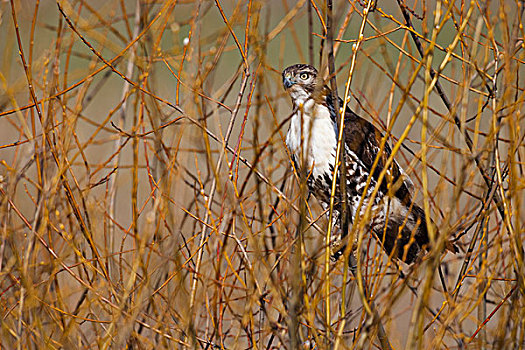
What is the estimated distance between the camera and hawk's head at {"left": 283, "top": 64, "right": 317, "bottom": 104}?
11.4 feet

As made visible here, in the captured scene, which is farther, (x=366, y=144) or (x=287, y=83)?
(x=366, y=144)

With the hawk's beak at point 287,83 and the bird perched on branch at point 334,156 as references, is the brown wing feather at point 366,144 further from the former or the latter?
the hawk's beak at point 287,83

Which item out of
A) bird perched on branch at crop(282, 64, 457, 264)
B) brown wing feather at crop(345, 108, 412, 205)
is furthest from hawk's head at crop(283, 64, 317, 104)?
brown wing feather at crop(345, 108, 412, 205)

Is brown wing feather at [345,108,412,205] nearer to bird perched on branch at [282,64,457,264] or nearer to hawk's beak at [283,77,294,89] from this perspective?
bird perched on branch at [282,64,457,264]

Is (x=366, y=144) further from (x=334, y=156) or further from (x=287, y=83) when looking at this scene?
(x=287, y=83)

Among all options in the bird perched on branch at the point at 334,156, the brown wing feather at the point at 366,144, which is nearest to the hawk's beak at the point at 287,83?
the bird perched on branch at the point at 334,156

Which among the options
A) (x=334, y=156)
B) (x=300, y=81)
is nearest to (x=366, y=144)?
(x=334, y=156)

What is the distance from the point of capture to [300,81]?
349 centimetres

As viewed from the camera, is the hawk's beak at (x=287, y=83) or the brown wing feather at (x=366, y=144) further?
the brown wing feather at (x=366, y=144)

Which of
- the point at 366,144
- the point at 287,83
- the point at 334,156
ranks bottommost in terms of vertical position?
the point at 334,156

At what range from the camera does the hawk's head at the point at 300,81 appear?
11.4ft

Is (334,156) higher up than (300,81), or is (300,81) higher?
(300,81)

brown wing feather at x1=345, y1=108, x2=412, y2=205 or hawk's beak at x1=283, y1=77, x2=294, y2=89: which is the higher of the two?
hawk's beak at x1=283, y1=77, x2=294, y2=89

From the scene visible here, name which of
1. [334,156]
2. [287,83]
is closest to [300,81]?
[287,83]
